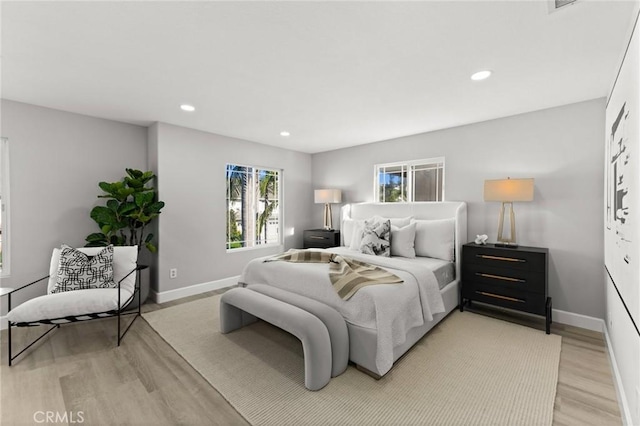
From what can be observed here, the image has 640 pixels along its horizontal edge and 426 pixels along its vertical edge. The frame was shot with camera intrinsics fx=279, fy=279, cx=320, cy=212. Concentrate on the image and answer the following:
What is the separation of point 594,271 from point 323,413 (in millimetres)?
3220

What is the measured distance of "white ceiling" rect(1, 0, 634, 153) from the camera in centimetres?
167

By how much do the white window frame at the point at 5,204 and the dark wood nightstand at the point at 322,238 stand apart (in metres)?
3.91

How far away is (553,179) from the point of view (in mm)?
3209

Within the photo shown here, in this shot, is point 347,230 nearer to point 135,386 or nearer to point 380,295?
point 380,295

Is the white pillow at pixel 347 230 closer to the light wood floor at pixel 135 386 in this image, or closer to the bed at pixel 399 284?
the bed at pixel 399 284

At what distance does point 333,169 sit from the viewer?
557 cm

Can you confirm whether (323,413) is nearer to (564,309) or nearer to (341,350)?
(341,350)

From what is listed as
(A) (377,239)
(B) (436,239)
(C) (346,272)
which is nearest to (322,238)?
(A) (377,239)

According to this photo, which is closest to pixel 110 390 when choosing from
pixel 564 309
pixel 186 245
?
pixel 186 245

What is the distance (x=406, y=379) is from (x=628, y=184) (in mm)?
1887

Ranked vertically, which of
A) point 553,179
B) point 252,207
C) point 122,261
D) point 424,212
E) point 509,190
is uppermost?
point 553,179

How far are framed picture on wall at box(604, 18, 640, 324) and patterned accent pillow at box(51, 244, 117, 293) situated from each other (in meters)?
4.12

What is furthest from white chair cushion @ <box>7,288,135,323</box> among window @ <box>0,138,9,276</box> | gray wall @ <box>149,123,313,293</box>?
gray wall @ <box>149,123,313,293</box>

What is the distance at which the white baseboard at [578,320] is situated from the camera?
116 inches
